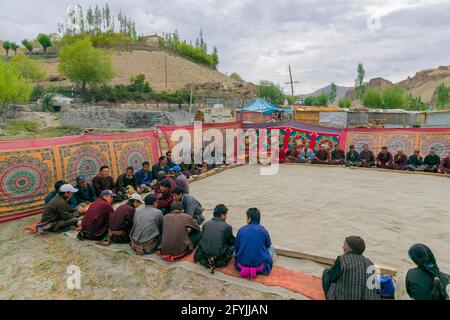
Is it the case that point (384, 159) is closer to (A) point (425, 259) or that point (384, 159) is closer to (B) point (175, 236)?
(A) point (425, 259)

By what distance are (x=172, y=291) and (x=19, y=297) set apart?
1793mm

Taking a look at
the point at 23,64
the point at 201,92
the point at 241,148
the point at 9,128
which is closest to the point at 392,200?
the point at 241,148

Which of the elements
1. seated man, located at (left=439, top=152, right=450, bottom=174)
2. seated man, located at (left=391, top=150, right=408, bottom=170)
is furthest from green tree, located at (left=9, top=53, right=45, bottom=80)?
seated man, located at (left=439, top=152, right=450, bottom=174)

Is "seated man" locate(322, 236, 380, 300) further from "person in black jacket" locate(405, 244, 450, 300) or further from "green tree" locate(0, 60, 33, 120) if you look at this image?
"green tree" locate(0, 60, 33, 120)

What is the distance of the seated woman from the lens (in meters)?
2.88

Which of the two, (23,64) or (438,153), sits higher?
(23,64)

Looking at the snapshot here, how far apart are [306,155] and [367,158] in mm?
2301

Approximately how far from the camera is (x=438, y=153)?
1131 centimetres

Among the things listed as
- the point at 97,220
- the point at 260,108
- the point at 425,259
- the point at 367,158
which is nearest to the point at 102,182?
the point at 97,220

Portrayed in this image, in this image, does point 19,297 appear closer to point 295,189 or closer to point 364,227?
point 364,227

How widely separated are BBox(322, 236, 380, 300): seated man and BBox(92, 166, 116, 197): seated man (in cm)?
559

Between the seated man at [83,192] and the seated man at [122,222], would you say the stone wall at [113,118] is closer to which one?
the seated man at [83,192]

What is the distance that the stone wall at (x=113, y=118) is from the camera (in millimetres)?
26391

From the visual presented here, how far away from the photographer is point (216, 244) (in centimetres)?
408
